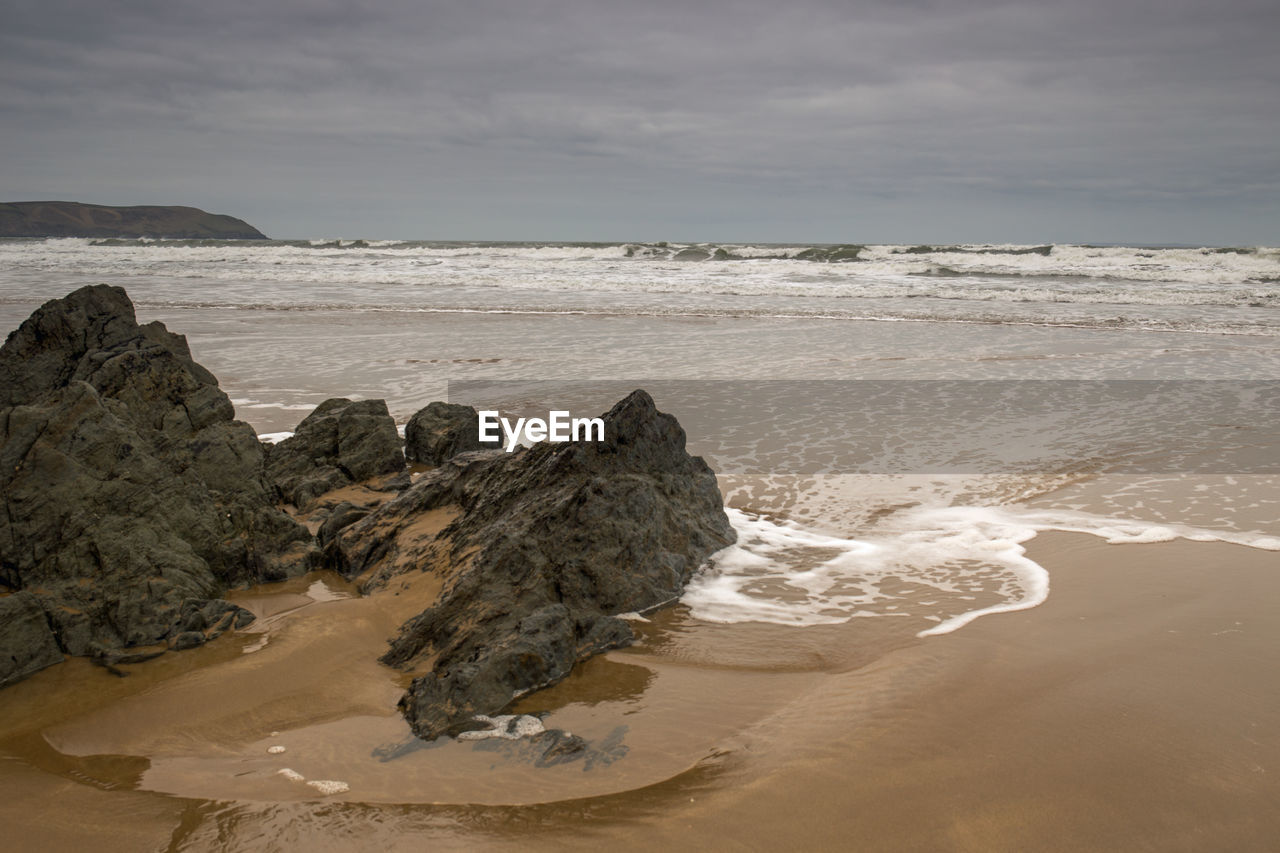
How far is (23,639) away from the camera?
12.4 feet

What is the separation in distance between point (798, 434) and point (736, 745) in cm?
580

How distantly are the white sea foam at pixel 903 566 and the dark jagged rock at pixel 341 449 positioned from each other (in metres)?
2.83

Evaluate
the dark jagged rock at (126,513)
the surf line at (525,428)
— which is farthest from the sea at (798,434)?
the dark jagged rock at (126,513)

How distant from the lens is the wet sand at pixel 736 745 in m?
2.75

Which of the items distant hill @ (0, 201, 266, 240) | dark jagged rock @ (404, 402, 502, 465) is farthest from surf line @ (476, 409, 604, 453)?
distant hill @ (0, 201, 266, 240)

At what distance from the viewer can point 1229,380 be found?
11812 millimetres

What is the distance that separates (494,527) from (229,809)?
2098 millimetres

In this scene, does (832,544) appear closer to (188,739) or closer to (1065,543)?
(1065,543)

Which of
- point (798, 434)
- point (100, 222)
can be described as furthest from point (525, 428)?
point (100, 222)

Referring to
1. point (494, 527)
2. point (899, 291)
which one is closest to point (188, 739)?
point (494, 527)

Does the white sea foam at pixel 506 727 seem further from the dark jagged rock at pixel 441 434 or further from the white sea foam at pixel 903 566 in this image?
the dark jagged rock at pixel 441 434

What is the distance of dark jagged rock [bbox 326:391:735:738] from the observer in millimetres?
3646

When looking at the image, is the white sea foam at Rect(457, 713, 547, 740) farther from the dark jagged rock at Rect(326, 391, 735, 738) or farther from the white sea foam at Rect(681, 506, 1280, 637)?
the white sea foam at Rect(681, 506, 1280, 637)

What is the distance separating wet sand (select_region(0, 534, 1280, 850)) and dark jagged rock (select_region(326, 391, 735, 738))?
0.59ft
